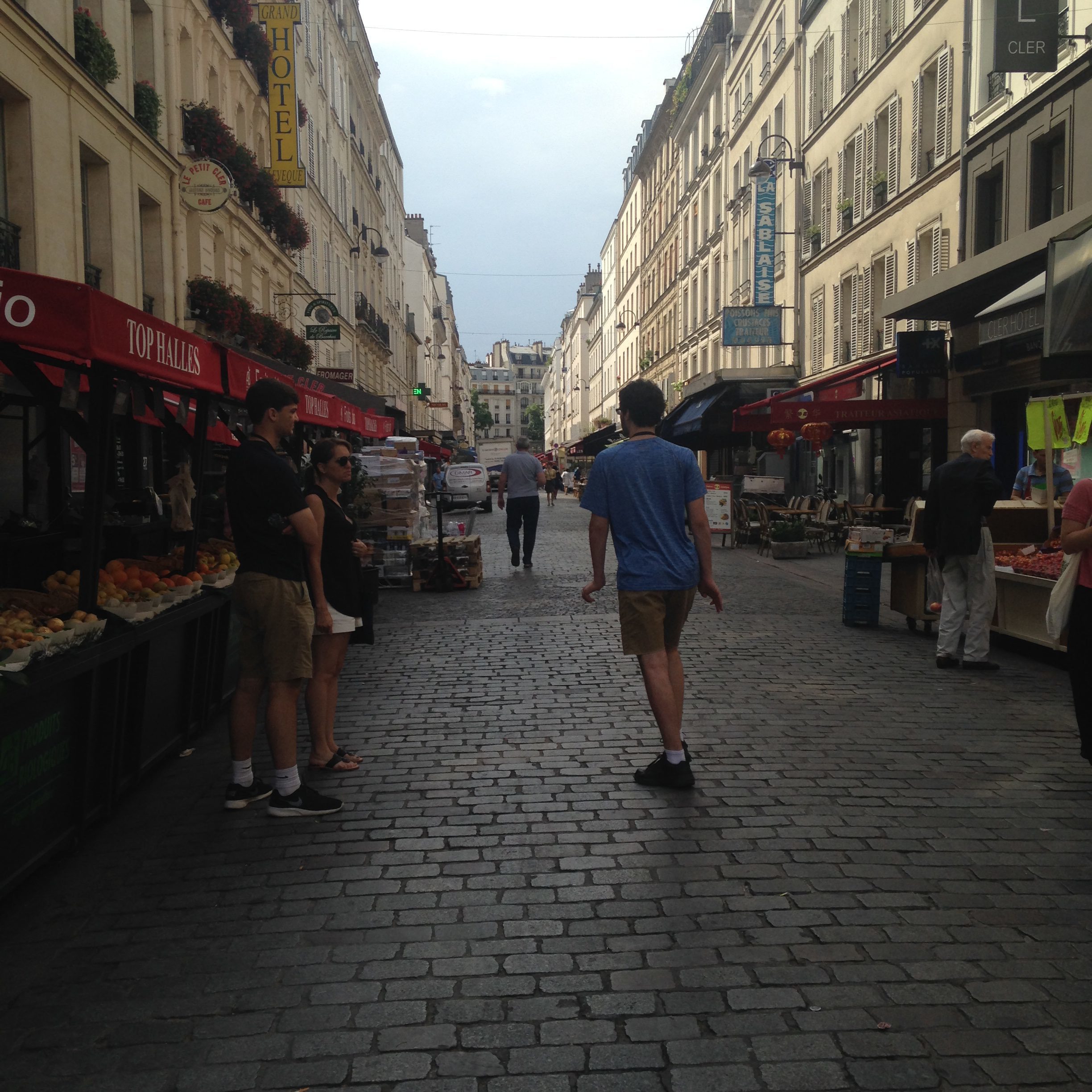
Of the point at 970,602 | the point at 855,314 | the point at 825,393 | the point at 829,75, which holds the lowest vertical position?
the point at 970,602

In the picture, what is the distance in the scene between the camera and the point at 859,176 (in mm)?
24594

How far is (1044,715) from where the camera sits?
6.73 meters

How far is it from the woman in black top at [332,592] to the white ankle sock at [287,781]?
652 mm

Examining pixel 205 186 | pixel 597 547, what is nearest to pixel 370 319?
pixel 205 186

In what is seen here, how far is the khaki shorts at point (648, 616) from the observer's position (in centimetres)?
530

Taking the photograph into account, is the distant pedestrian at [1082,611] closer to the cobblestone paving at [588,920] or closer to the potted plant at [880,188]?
the cobblestone paving at [588,920]

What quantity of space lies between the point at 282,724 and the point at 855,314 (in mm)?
22709

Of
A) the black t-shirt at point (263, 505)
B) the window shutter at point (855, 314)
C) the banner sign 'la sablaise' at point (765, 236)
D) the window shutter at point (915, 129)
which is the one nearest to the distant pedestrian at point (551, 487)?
the banner sign 'la sablaise' at point (765, 236)

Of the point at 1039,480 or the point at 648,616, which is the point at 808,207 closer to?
the point at 1039,480

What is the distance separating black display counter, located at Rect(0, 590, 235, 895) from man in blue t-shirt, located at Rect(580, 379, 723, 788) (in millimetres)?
2297

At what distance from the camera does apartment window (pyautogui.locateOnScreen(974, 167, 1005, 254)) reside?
18344 mm

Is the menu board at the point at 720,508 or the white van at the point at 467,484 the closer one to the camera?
the menu board at the point at 720,508

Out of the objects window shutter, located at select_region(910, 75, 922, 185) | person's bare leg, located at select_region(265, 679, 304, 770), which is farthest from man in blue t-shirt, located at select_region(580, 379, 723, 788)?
window shutter, located at select_region(910, 75, 922, 185)

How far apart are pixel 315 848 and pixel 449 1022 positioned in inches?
63.3
